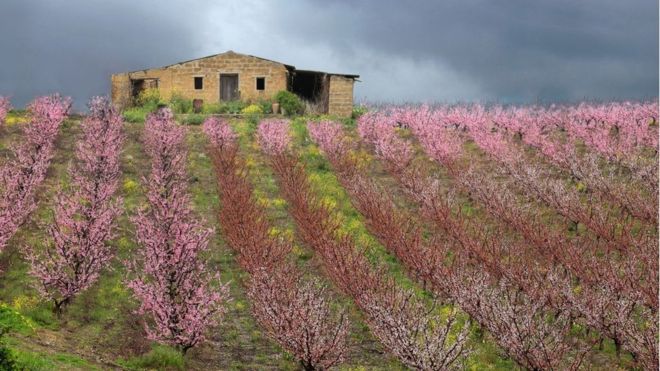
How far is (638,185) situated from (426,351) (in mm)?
23044

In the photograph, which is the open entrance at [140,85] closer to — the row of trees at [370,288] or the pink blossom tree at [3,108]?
the pink blossom tree at [3,108]

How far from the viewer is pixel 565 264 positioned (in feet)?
69.0

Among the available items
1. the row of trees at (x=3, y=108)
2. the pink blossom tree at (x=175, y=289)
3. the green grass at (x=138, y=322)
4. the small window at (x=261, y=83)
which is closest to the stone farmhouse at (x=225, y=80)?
the small window at (x=261, y=83)

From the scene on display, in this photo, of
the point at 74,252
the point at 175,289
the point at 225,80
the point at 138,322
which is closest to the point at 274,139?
the point at 225,80

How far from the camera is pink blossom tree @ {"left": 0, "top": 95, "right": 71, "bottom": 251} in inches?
864

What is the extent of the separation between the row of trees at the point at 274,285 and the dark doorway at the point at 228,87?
1593 cm

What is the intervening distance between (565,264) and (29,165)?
21054 millimetres

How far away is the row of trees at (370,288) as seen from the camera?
12767mm

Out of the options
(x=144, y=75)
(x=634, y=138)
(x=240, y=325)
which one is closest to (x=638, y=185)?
(x=634, y=138)

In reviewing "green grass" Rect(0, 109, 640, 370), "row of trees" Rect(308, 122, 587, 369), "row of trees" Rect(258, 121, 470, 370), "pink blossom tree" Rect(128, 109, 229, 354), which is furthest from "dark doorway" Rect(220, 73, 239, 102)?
"pink blossom tree" Rect(128, 109, 229, 354)

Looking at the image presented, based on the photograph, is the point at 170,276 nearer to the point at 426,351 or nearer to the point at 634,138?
the point at 426,351

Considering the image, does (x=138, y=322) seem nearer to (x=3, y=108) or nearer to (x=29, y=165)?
(x=29, y=165)

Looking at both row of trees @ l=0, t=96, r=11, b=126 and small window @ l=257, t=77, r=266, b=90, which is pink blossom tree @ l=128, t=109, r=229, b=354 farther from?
small window @ l=257, t=77, r=266, b=90

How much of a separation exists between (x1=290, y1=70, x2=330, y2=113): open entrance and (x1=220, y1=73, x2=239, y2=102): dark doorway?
4.53m
